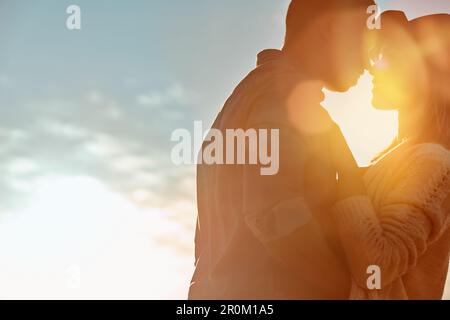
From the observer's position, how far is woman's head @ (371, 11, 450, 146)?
20.9 ft

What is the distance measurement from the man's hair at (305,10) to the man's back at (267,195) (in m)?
0.35

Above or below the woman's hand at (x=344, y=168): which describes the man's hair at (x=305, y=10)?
above

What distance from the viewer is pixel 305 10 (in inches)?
245

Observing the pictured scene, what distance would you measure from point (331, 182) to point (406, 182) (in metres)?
0.61

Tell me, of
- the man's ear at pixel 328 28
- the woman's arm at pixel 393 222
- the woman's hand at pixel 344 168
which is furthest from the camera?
the man's ear at pixel 328 28

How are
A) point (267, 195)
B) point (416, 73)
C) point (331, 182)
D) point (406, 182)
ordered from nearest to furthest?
point (267, 195) → point (331, 182) → point (406, 182) → point (416, 73)

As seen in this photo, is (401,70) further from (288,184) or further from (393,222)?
(288,184)

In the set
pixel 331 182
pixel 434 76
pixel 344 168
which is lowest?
pixel 331 182

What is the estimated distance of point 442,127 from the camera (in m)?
6.38

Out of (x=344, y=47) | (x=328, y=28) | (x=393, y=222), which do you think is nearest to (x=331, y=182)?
(x=393, y=222)

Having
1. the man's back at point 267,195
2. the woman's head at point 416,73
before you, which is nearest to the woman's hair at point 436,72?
the woman's head at point 416,73

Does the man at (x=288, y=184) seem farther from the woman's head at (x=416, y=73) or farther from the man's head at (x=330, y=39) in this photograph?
the woman's head at (x=416, y=73)

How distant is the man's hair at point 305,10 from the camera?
20.2ft
